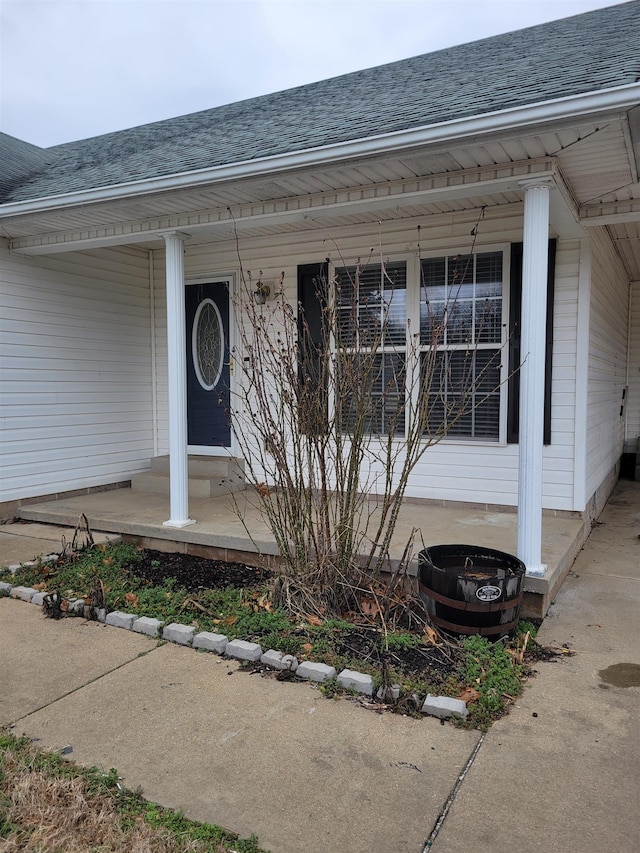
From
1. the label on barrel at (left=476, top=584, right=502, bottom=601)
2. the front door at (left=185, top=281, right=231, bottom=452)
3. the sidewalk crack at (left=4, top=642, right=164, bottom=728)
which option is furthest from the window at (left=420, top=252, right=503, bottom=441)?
the sidewalk crack at (left=4, top=642, right=164, bottom=728)

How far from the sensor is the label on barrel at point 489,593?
10.3 ft

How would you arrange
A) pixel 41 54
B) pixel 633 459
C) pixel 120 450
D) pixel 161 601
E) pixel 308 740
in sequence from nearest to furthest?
1. pixel 308 740
2. pixel 161 601
3. pixel 120 450
4. pixel 633 459
5. pixel 41 54

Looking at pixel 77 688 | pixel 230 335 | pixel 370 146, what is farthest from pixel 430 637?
pixel 230 335

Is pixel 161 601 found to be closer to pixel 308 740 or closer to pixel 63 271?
pixel 308 740

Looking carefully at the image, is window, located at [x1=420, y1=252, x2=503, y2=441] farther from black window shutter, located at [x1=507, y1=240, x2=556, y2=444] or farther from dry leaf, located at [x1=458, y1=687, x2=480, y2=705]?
dry leaf, located at [x1=458, y1=687, x2=480, y2=705]

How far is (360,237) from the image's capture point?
590 centimetres

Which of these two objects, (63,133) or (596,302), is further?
(63,133)

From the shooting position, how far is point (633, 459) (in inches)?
357

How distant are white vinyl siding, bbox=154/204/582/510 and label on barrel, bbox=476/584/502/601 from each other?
233 centimetres

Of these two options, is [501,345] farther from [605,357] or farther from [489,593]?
[489,593]

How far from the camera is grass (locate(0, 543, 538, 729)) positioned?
2807mm

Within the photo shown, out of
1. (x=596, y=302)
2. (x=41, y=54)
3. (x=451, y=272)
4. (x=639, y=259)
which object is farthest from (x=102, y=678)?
(x=41, y=54)

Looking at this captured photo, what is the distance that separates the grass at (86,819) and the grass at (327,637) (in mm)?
996

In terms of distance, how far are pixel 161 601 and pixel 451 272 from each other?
3696mm
